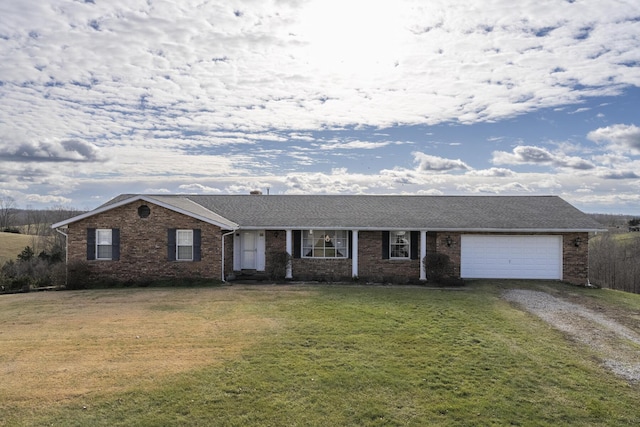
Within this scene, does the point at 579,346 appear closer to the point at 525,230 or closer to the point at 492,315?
the point at 492,315

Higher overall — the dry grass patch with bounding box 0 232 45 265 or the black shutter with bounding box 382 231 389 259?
the black shutter with bounding box 382 231 389 259

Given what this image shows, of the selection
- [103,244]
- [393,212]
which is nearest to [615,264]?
[393,212]

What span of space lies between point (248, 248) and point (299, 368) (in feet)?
43.4

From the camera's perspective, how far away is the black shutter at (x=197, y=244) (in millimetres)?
18766

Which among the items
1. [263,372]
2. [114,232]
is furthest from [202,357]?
[114,232]

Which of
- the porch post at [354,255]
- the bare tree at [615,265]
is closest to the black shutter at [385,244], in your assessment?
the porch post at [354,255]

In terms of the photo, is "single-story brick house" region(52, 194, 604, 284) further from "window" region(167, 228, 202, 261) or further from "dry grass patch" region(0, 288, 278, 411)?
"dry grass patch" region(0, 288, 278, 411)

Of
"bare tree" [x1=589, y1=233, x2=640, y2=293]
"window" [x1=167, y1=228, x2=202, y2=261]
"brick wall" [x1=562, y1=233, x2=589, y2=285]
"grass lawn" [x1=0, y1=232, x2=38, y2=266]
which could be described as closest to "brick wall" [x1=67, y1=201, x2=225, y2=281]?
"window" [x1=167, y1=228, x2=202, y2=261]

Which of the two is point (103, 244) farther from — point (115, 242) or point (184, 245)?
point (184, 245)

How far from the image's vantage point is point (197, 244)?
18766 millimetres

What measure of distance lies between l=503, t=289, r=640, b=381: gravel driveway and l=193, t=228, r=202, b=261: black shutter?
11933 millimetres

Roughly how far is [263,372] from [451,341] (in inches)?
174

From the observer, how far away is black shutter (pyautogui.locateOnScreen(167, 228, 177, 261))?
18781mm

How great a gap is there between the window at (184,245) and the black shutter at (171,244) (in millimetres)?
134
